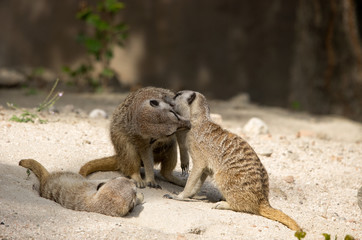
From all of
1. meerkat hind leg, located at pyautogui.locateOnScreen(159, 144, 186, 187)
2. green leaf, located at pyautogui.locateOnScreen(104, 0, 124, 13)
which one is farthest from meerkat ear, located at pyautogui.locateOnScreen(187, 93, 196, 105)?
green leaf, located at pyautogui.locateOnScreen(104, 0, 124, 13)

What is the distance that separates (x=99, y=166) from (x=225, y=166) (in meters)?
0.89

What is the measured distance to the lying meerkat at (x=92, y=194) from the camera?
258 cm

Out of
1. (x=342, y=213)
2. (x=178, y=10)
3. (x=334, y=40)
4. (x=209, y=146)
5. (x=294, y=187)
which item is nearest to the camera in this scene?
(x=209, y=146)

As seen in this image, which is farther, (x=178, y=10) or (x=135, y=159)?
(x=178, y=10)

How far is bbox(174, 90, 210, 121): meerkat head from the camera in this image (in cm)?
308

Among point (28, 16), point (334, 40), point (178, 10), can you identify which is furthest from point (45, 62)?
point (334, 40)

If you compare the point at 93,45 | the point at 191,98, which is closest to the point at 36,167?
the point at 191,98

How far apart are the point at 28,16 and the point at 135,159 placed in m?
5.56

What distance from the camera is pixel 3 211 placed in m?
2.32

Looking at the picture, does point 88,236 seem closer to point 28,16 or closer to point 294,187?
point 294,187

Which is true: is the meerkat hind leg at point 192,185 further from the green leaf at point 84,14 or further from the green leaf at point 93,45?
the green leaf at point 84,14

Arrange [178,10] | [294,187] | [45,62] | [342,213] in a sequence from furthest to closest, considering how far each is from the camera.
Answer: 1. [45,62]
2. [178,10]
3. [294,187]
4. [342,213]

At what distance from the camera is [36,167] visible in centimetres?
298

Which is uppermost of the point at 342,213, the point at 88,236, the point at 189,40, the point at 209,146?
the point at 189,40
